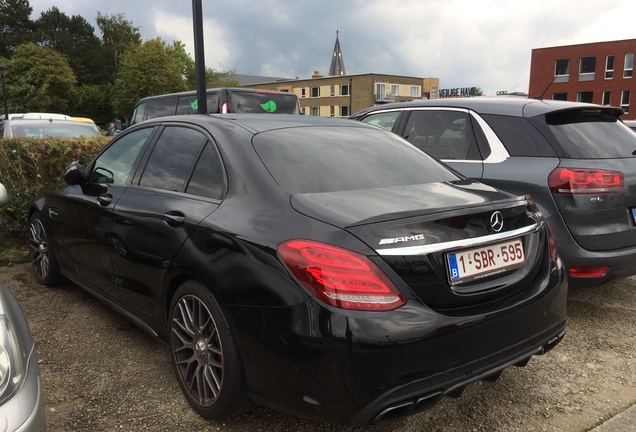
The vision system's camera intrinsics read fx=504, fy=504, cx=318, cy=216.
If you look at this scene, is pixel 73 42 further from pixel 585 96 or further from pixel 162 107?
pixel 162 107

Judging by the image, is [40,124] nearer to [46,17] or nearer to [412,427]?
[412,427]

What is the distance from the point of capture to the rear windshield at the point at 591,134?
3639 millimetres

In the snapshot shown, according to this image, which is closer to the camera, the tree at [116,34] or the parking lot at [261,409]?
the parking lot at [261,409]

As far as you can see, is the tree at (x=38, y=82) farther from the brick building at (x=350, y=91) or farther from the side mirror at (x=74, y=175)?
the side mirror at (x=74, y=175)

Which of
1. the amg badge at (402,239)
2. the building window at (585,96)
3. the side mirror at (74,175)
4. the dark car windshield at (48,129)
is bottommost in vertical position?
the amg badge at (402,239)

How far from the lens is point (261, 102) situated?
1108cm

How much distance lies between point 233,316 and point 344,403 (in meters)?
0.62

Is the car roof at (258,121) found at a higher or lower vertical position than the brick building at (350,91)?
lower

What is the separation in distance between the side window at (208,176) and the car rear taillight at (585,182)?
2.30 m

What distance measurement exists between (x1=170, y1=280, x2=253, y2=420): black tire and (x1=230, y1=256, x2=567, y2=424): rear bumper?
111 mm

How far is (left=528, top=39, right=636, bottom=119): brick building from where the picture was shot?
48.4 meters

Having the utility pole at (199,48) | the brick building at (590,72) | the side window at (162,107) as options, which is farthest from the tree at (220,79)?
the utility pole at (199,48)

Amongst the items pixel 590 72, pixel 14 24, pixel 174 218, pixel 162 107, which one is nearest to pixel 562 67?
pixel 590 72

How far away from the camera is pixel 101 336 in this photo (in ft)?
11.4
